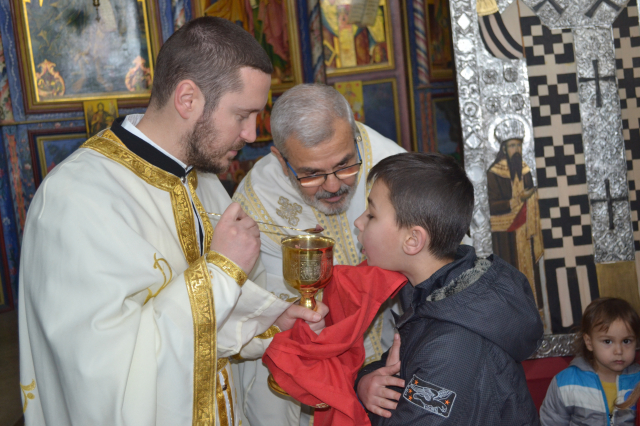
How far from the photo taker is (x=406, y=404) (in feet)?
5.19

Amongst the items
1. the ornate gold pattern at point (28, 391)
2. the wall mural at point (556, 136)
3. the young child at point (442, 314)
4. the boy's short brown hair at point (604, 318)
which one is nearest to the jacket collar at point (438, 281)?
the young child at point (442, 314)

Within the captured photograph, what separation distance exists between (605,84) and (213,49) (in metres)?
3.18

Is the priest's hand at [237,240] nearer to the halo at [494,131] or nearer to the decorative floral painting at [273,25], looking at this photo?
the halo at [494,131]

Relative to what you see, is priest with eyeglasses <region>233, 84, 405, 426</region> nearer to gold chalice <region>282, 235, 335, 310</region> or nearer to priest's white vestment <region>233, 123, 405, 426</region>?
priest's white vestment <region>233, 123, 405, 426</region>

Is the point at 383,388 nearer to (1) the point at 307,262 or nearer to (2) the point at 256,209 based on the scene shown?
(1) the point at 307,262

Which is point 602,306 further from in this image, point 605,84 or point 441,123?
point 441,123

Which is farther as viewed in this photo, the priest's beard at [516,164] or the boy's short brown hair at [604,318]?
the priest's beard at [516,164]

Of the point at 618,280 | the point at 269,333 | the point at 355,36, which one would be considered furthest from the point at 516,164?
the point at 355,36

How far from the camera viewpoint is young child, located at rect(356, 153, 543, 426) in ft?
5.07

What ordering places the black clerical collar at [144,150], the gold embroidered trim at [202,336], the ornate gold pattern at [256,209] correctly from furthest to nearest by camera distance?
the ornate gold pattern at [256,209]
the black clerical collar at [144,150]
the gold embroidered trim at [202,336]

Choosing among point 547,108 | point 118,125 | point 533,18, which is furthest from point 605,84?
point 118,125

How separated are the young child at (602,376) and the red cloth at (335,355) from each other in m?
1.47

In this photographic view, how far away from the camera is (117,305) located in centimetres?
151

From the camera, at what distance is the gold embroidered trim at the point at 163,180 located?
1820 mm
